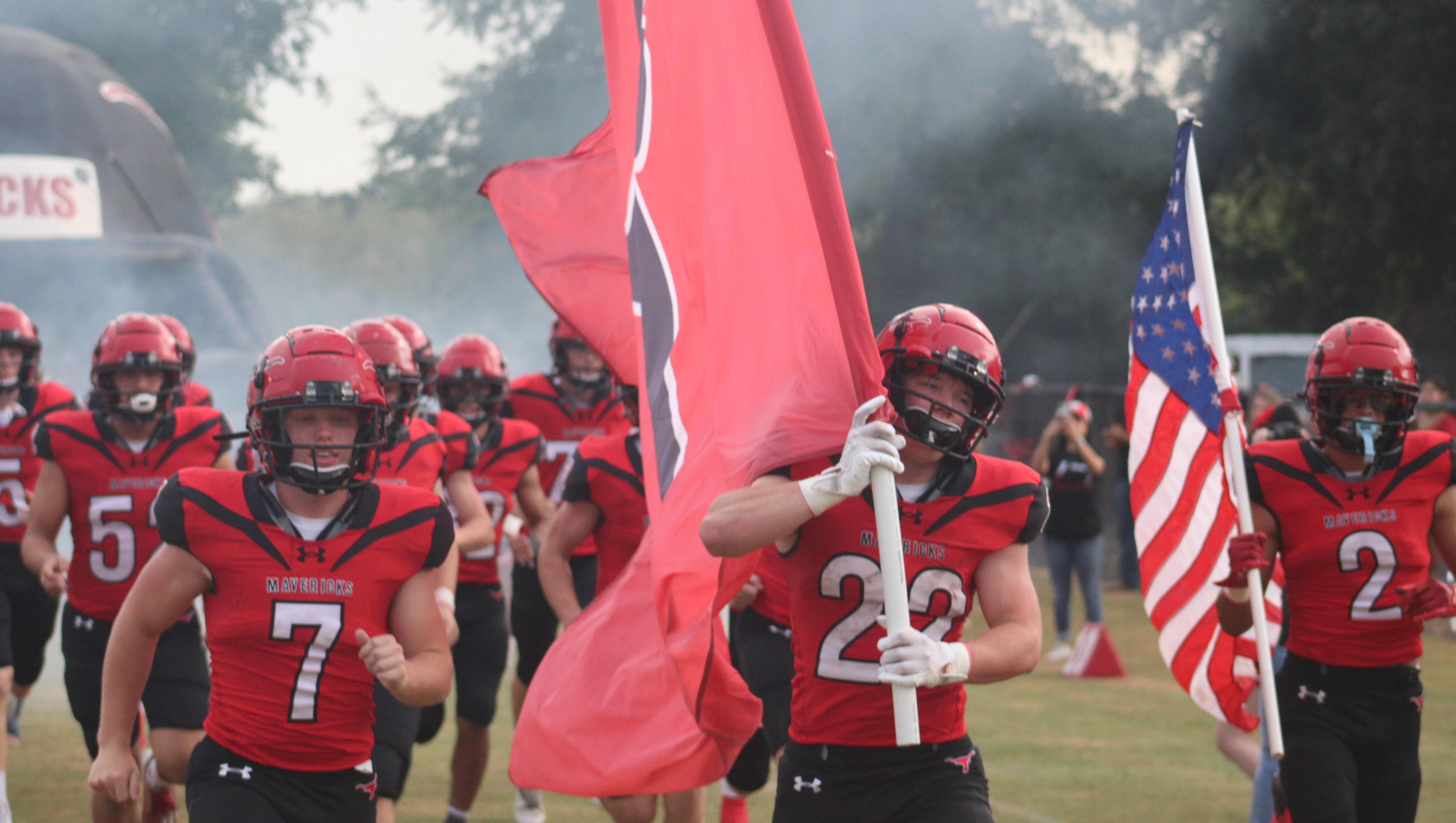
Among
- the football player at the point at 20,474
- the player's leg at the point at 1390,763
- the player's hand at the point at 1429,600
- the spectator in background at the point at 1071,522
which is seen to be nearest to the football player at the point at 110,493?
the football player at the point at 20,474

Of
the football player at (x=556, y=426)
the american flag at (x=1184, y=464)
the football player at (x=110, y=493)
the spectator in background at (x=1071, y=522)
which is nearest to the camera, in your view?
the american flag at (x=1184, y=464)

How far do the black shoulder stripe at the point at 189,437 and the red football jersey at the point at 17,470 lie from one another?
4.72 feet

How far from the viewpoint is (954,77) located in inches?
989

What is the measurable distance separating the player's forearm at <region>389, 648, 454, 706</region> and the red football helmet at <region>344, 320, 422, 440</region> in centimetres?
236

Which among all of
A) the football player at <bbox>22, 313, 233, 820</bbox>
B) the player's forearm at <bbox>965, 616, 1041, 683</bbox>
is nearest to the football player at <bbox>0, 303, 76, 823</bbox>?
the football player at <bbox>22, 313, 233, 820</bbox>

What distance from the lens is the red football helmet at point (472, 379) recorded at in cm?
823

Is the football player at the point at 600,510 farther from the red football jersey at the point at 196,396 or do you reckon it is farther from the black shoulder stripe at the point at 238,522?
the black shoulder stripe at the point at 238,522

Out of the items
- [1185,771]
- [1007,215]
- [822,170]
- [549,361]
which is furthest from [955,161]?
[822,170]

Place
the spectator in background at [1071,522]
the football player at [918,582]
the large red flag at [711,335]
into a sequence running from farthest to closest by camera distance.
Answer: the spectator in background at [1071,522], the football player at [918,582], the large red flag at [711,335]

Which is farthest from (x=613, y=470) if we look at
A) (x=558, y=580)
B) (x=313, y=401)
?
(x=313, y=401)

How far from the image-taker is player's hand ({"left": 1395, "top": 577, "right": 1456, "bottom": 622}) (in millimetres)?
4961

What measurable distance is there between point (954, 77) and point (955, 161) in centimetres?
150

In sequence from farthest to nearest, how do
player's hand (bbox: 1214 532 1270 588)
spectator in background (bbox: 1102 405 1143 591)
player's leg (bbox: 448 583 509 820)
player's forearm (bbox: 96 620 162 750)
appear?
spectator in background (bbox: 1102 405 1143 591), player's leg (bbox: 448 583 509 820), player's hand (bbox: 1214 532 1270 588), player's forearm (bbox: 96 620 162 750)

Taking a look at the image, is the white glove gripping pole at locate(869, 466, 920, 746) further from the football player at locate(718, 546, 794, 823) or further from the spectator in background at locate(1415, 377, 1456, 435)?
the spectator in background at locate(1415, 377, 1456, 435)
